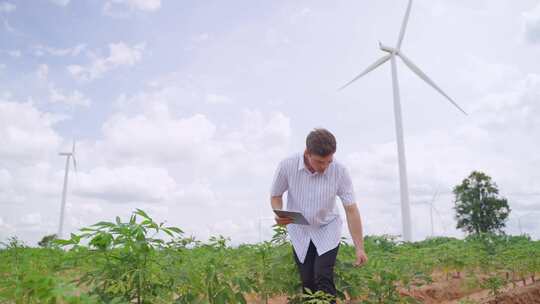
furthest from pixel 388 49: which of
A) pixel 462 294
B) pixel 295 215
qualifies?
pixel 295 215

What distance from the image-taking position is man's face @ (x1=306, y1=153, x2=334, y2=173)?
4352mm

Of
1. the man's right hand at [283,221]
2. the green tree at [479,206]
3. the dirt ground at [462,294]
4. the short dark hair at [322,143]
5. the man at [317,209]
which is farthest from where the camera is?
the green tree at [479,206]

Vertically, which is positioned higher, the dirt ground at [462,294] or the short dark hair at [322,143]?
the short dark hair at [322,143]

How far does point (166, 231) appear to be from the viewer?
2.96 m

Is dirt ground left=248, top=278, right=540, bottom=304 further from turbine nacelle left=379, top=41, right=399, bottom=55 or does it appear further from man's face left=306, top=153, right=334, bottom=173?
turbine nacelle left=379, top=41, right=399, bottom=55

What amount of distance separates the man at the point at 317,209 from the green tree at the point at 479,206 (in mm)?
43621

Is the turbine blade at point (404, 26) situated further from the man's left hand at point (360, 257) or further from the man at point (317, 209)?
the man's left hand at point (360, 257)

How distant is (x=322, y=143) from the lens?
4.27 metres

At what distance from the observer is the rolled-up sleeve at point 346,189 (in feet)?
15.7

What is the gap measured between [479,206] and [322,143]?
45.0 metres

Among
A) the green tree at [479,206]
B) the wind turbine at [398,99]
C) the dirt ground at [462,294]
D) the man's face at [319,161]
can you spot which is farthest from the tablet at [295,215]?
the green tree at [479,206]

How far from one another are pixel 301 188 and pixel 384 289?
1478mm

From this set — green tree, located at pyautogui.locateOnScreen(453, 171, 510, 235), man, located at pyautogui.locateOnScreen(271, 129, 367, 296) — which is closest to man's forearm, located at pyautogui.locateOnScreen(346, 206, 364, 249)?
man, located at pyautogui.locateOnScreen(271, 129, 367, 296)

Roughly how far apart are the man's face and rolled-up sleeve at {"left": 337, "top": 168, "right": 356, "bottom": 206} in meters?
0.27
